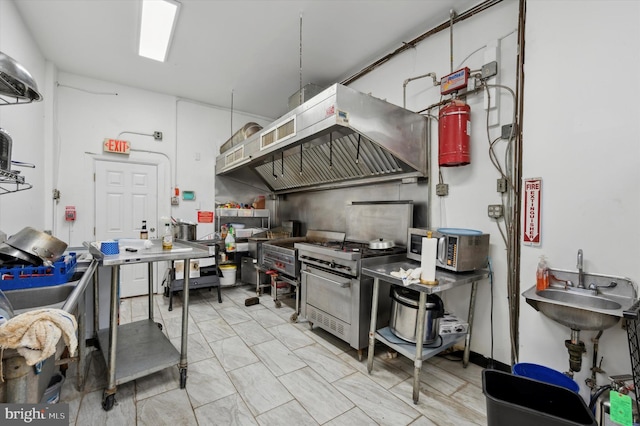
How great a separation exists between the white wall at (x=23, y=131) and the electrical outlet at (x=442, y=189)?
399 cm

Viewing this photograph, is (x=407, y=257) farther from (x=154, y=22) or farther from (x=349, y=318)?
(x=154, y=22)

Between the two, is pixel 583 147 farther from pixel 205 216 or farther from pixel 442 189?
pixel 205 216

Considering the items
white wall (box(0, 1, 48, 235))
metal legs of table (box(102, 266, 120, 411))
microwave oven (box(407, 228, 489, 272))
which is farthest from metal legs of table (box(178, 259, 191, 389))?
microwave oven (box(407, 228, 489, 272))

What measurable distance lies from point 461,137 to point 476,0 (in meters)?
1.29

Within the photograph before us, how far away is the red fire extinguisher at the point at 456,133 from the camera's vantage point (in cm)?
246

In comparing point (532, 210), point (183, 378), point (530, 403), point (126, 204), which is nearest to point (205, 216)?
point (126, 204)

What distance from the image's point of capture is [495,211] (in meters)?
2.38

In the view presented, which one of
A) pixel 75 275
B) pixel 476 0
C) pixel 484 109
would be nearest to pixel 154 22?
pixel 75 275

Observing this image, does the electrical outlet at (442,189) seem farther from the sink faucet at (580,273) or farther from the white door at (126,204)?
the white door at (126,204)

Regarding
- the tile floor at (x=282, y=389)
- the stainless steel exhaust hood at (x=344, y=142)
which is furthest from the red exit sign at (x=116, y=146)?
the tile floor at (x=282, y=389)

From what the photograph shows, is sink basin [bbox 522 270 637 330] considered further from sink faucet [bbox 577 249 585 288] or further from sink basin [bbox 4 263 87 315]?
sink basin [bbox 4 263 87 315]

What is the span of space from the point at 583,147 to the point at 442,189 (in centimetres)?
111

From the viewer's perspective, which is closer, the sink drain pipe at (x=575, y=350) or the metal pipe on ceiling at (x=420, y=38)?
the sink drain pipe at (x=575, y=350)

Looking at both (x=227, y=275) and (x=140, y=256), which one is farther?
(x=227, y=275)
